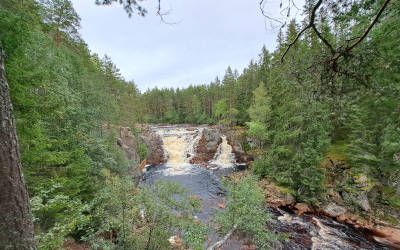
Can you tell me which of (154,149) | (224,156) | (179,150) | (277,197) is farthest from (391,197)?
(154,149)

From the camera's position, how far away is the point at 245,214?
9.76m

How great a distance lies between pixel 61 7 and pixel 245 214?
18529mm

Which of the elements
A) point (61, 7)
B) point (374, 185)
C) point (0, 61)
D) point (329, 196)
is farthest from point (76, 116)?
point (374, 185)

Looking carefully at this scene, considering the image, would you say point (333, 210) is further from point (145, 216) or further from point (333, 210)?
point (145, 216)

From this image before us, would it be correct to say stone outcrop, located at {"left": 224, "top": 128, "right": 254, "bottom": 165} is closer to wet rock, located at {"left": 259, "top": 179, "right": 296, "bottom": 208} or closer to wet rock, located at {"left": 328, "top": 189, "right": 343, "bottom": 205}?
wet rock, located at {"left": 259, "top": 179, "right": 296, "bottom": 208}

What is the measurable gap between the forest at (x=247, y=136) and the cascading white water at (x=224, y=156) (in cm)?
260

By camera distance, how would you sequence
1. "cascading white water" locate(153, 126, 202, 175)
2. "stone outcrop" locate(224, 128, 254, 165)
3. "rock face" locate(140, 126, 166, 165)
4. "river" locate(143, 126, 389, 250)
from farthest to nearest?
1. "rock face" locate(140, 126, 166, 165)
2. "stone outcrop" locate(224, 128, 254, 165)
3. "cascading white water" locate(153, 126, 202, 175)
4. "river" locate(143, 126, 389, 250)

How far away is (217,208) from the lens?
1564 cm

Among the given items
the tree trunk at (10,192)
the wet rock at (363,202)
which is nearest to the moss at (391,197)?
the wet rock at (363,202)

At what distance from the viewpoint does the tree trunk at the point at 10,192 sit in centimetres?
181

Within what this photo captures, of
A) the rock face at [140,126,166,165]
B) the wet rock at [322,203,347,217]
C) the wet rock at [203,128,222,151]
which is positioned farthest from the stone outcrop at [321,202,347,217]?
the rock face at [140,126,166,165]

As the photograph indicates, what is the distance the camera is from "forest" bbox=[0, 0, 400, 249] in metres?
3.60

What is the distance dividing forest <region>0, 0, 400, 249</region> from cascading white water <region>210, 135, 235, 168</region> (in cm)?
260

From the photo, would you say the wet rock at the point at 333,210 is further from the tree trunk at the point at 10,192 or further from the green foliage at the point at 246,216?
the tree trunk at the point at 10,192
